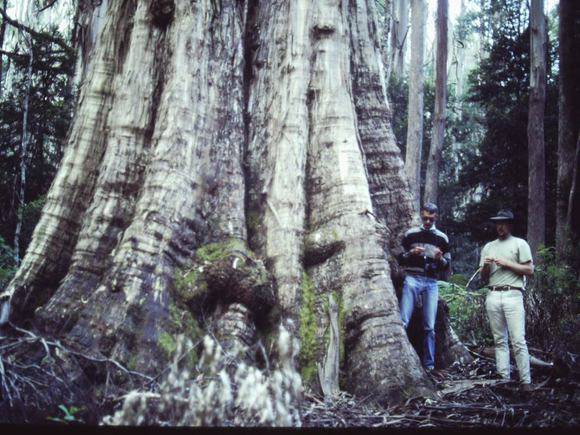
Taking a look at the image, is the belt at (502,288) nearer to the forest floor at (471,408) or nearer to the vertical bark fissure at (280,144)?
the forest floor at (471,408)

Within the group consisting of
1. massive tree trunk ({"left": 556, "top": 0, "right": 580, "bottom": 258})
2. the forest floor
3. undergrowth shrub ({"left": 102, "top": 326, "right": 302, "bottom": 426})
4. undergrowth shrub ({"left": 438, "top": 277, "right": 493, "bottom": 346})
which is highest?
massive tree trunk ({"left": 556, "top": 0, "right": 580, "bottom": 258})

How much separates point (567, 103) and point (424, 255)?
6574 millimetres

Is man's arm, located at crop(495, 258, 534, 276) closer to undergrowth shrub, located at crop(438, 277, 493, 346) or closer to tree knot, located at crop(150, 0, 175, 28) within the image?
undergrowth shrub, located at crop(438, 277, 493, 346)

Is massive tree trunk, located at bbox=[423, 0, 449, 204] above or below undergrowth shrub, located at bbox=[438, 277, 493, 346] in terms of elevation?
above

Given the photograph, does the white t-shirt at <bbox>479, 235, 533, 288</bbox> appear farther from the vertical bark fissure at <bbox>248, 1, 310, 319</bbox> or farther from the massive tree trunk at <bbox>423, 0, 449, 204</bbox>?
the massive tree trunk at <bbox>423, 0, 449, 204</bbox>

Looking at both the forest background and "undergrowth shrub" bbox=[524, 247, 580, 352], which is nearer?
"undergrowth shrub" bbox=[524, 247, 580, 352]

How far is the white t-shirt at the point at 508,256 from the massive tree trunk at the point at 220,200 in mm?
875

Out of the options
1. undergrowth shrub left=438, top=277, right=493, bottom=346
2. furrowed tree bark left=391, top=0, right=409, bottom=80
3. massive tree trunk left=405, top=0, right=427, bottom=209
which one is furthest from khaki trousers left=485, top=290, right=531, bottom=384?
furrowed tree bark left=391, top=0, right=409, bottom=80

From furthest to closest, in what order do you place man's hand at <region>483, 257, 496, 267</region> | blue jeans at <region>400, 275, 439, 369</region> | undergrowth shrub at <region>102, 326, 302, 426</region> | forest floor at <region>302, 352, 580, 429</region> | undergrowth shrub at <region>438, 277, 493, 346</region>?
undergrowth shrub at <region>438, 277, 493, 346</region>, blue jeans at <region>400, 275, 439, 369</region>, man's hand at <region>483, 257, 496, 267</region>, forest floor at <region>302, 352, 580, 429</region>, undergrowth shrub at <region>102, 326, 302, 426</region>

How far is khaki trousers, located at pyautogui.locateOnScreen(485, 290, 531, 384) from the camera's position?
4.18 m

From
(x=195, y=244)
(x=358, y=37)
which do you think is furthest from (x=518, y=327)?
(x=358, y=37)

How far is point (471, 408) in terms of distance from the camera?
3.30m

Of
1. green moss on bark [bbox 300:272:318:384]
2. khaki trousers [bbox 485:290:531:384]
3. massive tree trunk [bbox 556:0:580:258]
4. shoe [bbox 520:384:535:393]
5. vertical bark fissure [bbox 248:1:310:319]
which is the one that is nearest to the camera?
green moss on bark [bbox 300:272:318:384]

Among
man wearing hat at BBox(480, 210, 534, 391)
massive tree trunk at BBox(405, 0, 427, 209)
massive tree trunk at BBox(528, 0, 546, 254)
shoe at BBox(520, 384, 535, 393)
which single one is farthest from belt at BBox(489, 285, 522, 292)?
massive tree trunk at BBox(405, 0, 427, 209)
